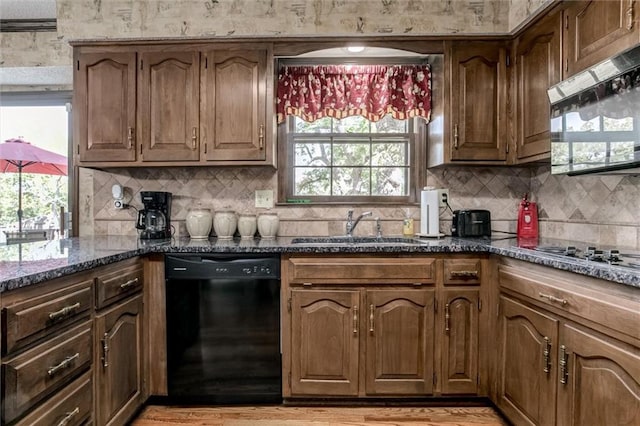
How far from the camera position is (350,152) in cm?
280

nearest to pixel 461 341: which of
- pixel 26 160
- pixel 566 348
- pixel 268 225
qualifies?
pixel 566 348

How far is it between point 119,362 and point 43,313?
2.10 feet

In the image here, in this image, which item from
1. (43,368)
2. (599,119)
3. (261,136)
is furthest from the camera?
(261,136)

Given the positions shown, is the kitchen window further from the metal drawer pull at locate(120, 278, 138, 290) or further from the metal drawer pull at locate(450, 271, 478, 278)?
the metal drawer pull at locate(120, 278, 138, 290)

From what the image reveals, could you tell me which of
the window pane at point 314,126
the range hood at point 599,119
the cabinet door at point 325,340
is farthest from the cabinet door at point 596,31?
the cabinet door at point 325,340

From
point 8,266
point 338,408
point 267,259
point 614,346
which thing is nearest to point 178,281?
point 267,259

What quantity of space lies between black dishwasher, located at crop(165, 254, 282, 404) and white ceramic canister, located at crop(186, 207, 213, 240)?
417 mm

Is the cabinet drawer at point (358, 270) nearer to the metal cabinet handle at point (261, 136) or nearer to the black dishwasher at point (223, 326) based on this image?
the black dishwasher at point (223, 326)

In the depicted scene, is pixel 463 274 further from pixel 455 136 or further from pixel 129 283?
pixel 129 283

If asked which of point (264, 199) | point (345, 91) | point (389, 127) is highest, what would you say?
point (345, 91)

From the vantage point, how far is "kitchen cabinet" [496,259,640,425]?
120cm

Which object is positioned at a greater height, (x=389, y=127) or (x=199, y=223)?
(x=389, y=127)

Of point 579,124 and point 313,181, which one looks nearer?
point 579,124

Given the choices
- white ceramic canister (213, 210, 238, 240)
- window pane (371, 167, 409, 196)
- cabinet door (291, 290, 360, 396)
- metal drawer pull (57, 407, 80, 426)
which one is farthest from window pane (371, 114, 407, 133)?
metal drawer pull (57, 407, 80, 426)
